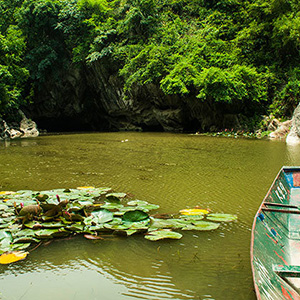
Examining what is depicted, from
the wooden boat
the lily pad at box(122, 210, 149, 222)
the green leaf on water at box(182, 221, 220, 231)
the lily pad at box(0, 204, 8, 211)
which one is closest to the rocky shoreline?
the wooden boat

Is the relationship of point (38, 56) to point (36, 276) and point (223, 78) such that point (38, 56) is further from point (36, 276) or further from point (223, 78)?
point (36, 276)

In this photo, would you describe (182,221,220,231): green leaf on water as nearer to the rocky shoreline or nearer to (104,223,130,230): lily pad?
(104,223,130,230): lily pad

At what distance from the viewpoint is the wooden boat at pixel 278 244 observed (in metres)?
1.21

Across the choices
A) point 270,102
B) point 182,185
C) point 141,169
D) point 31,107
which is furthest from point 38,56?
point 182,185

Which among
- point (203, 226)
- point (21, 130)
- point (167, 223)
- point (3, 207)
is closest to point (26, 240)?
point (3, 207)

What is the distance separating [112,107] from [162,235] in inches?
711

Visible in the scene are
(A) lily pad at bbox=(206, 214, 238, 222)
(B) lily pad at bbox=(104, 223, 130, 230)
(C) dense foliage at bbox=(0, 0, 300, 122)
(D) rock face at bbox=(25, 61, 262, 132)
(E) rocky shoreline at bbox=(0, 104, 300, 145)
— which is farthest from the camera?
(D) rock face at bbox=(25, 61, 262, 132)

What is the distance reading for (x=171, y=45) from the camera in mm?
15375

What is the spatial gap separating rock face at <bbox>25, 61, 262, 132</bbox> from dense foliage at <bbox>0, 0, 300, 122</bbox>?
901mm

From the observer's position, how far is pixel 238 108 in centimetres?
1392

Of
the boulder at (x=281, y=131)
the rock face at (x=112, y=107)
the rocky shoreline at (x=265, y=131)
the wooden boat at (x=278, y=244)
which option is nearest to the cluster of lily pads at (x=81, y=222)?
the wooden boat at (x=278, y=244)

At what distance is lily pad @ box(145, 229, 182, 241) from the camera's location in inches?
79.6

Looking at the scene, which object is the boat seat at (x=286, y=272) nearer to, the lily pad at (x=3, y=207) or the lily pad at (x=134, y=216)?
the lily pad at (x=134, y=216)

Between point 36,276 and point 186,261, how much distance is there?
35.5 inches
